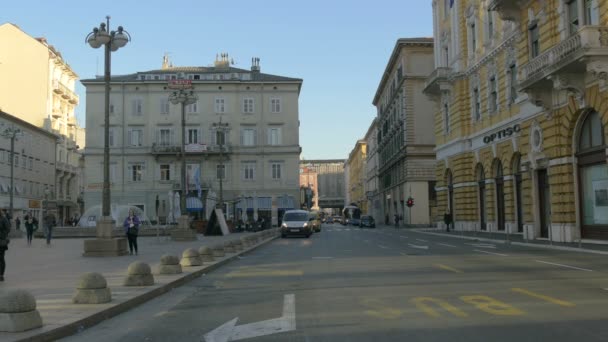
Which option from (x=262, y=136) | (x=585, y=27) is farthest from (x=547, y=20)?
(x=262, y=136)

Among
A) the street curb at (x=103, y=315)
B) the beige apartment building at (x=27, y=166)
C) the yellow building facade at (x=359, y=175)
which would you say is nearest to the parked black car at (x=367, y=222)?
the beige apartment building at (x=27, y=166)

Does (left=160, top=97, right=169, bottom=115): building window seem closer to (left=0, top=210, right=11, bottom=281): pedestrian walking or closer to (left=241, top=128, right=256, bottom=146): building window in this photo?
(left=241, top=128, right=256, bottom=146): building window

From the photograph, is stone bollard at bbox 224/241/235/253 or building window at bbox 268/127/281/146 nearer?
stone bollard at bbox 224/241/235/253

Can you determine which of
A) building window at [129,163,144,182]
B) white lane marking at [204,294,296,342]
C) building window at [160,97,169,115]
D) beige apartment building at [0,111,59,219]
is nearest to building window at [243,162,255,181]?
building window at [160,97,169,115]

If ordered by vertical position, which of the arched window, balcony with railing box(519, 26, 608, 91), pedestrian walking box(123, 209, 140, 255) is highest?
balcony with railing box(519, 26, 608, 91)

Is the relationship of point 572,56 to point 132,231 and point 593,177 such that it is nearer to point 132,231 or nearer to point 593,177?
point 593,177

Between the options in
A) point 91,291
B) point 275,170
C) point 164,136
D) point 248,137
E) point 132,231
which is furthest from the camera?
point 164,136

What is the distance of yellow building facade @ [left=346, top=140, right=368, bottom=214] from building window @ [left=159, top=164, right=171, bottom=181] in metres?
64.5

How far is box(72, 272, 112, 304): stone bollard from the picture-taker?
959 cm

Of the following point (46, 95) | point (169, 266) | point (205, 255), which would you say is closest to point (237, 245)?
point (205, 255)

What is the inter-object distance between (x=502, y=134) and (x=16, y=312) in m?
33.5

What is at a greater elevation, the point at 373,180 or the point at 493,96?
the point at 493,96

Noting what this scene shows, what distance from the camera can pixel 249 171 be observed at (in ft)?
227

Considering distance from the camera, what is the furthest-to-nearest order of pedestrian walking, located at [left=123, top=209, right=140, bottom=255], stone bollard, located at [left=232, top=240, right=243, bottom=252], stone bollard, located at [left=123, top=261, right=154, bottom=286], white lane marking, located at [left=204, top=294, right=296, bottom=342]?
stone bollard, located at [left=232, top=240, right=243, bottom=252]
pedestrian walking, located at [left=123, top=209, right=140, bottom=255]
stone bollard, located at [left=123, top=261, right=154, bottom=286]
white lane marking, located at [left=204, top=294, right=296, bottom=342]
